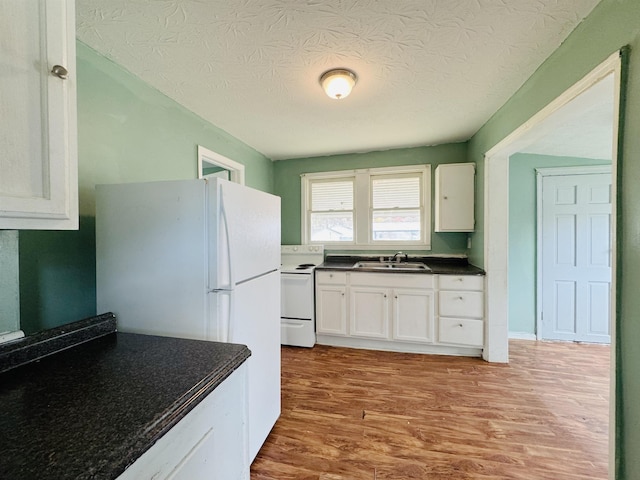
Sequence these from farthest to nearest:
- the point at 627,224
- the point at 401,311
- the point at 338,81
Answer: the point at 401,311
the point at 338,81
the point at 627,224

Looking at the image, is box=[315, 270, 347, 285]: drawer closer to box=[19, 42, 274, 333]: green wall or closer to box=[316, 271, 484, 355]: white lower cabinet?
box=[316, 271, 484, 355]: white lower cabinet

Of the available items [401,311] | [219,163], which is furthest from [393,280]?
[219,163]

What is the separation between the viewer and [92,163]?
149cm

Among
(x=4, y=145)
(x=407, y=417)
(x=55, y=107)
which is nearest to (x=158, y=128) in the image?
(x=55, y=107)

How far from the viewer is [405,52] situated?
5.06 ft

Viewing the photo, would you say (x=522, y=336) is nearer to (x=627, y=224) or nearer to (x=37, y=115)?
(x=627, y=224)

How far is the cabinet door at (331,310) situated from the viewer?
2977 millimetres

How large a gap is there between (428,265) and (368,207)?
107 centimetres

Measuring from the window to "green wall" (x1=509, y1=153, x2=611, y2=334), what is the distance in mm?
941

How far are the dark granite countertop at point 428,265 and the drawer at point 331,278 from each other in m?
0.06

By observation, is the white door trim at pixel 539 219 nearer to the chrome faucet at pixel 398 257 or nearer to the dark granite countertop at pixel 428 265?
the dark granite countertop at pixel 428 265

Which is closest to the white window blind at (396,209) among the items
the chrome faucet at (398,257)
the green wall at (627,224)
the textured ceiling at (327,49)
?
the chrome faucet at (398,257)

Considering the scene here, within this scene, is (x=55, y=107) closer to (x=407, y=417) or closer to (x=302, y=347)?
Result: (x=407, y=417)

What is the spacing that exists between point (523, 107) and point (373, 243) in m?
2.06
